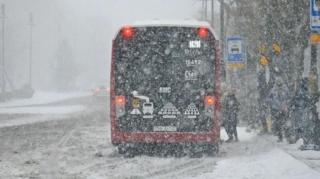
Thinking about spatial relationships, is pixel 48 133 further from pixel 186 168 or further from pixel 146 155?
pixel 186 168

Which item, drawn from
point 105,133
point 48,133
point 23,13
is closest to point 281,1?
point 105,133

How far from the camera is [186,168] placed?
12992 millimetres

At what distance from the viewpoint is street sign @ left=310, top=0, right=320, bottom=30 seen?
44.2 ft

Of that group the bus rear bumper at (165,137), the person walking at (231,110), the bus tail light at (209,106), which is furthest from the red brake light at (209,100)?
the person walking at (231,110)

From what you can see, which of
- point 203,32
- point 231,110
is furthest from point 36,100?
point 203,32

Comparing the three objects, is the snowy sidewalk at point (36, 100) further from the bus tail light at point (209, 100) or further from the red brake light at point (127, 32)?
the bus tail light at point (209, 100)

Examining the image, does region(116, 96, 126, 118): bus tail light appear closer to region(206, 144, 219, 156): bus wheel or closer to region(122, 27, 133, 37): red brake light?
region(122, 27, 133, 37): red brake light

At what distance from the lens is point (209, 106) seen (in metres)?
15.0

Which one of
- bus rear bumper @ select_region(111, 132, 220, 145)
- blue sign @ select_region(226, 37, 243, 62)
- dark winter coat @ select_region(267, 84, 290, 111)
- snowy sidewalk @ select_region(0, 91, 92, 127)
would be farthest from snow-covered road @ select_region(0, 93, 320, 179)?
snowy sidewalk @ select_region(0, 91, 92, 127)

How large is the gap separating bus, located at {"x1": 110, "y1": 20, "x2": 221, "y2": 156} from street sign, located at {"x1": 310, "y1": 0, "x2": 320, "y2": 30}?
2.38 meters

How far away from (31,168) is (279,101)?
7.33 meters

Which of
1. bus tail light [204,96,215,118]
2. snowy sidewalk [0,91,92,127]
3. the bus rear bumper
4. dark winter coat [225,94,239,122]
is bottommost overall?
snowy sidewalk [0,91,92,127]

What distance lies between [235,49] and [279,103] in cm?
571

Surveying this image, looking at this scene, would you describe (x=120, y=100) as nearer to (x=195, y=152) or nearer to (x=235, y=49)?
(x=195, y=152)
